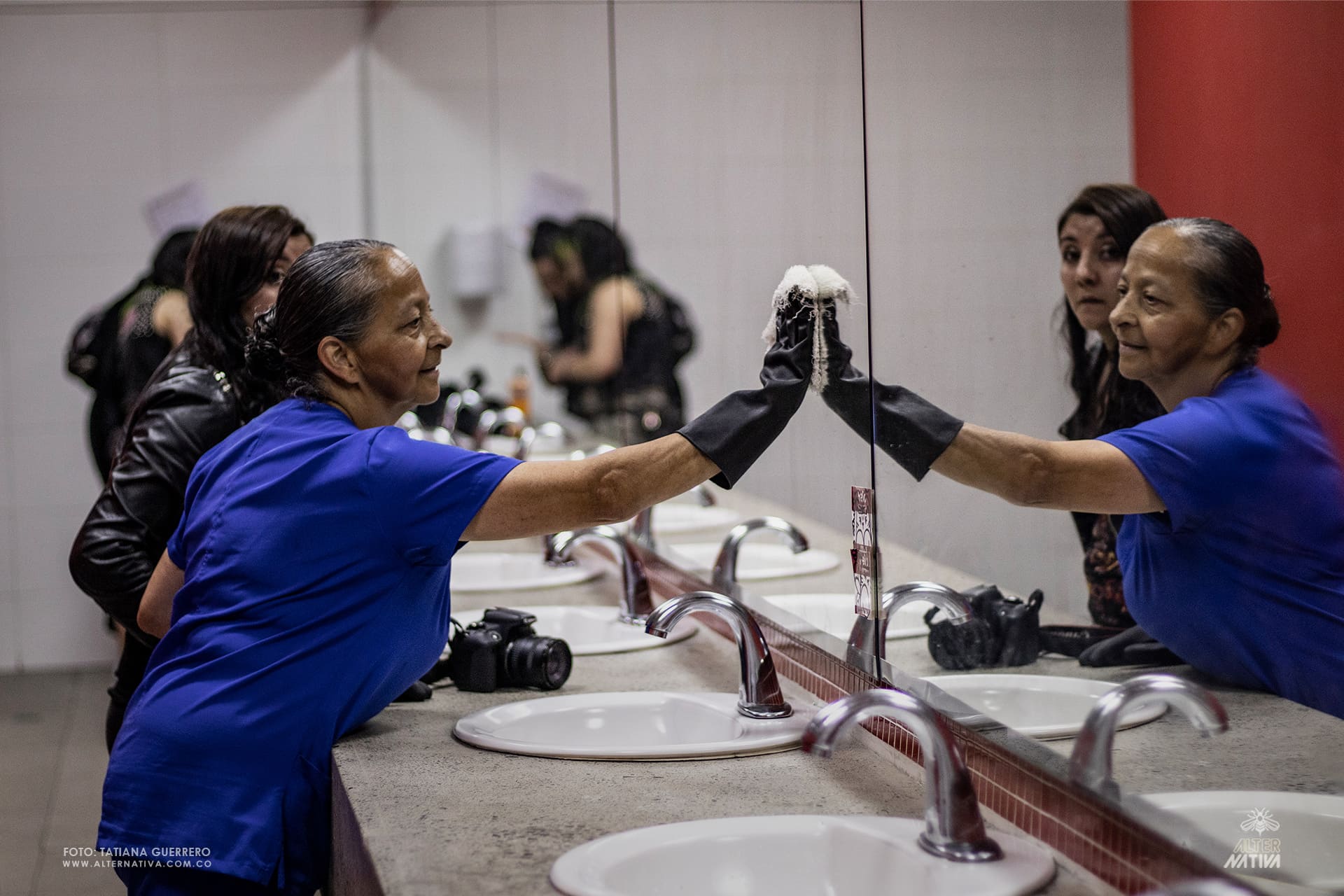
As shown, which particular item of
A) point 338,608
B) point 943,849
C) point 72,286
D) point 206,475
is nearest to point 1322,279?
point 943,849

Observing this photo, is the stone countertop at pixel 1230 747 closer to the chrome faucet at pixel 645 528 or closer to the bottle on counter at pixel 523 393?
the chrome faucet at pixel 645 528

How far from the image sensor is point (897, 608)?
160cm

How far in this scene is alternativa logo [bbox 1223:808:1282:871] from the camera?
3.03 ft

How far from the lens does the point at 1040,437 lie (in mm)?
1361

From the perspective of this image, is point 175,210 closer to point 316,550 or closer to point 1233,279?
point 316,550

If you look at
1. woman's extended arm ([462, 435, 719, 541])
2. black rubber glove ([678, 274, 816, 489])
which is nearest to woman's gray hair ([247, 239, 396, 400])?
woman's extended arm ([462, 435, 719, 541])

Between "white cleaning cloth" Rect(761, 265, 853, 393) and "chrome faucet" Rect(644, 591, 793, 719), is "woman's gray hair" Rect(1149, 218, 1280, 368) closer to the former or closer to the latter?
"white cleaning cloth" Rect(761, 265, 853, 393)

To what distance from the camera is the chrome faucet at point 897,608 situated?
1.48 metres

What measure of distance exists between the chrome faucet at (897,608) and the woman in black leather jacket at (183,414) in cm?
97

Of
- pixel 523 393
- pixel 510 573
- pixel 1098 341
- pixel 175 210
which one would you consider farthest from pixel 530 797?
pixel 175 210

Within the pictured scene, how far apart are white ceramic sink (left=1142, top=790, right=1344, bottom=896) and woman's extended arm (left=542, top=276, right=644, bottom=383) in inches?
96.4

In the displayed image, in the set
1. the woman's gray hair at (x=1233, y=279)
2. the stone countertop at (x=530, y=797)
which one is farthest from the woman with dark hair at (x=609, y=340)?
the woman's gray hair at (x=1233, y=279)

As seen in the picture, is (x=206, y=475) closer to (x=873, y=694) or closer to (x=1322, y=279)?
(x=873, y=694)

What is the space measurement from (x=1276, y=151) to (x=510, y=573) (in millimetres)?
2312
